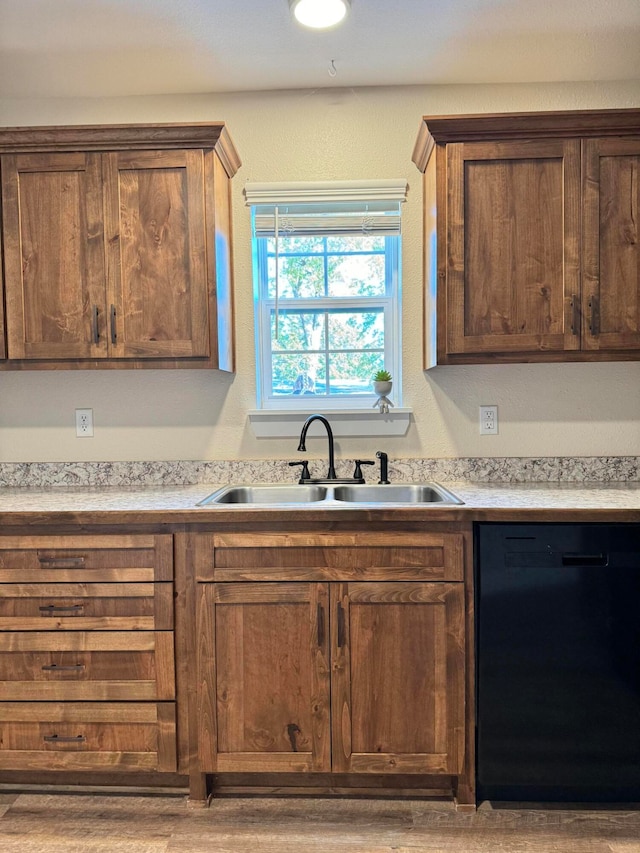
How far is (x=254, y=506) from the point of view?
74.7 inches

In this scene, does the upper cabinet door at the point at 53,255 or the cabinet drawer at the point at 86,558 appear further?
the upper cabinet door at the point at 53,255

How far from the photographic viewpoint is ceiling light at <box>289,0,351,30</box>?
6.24 feet

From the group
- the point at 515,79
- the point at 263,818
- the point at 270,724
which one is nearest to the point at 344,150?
the point at 515,79

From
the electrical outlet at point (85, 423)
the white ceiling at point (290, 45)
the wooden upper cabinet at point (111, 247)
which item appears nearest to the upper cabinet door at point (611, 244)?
the white ceiling at point (290, 45)

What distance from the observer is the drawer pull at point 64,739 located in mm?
1899

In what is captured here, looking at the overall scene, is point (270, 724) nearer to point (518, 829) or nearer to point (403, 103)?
point (518, 829)

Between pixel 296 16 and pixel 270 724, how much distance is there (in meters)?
2.30

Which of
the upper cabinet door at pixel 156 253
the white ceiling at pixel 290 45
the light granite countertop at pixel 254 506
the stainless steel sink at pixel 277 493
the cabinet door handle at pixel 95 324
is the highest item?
the white ceiling at pixel 290 45

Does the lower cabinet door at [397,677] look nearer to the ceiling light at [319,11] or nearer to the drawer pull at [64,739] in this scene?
the drawer pull at [64,739]

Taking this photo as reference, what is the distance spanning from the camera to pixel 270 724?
6.15 ft

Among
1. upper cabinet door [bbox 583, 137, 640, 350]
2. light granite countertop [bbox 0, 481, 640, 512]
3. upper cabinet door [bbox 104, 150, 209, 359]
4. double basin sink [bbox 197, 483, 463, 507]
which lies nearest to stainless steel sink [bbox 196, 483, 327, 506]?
double basin sink [bbox 197, 483, 463, 507]

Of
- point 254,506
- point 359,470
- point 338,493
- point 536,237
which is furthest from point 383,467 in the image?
point 536,237

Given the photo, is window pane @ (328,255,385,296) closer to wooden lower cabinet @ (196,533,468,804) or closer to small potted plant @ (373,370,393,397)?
small potted plant @ (373,370,393,397)

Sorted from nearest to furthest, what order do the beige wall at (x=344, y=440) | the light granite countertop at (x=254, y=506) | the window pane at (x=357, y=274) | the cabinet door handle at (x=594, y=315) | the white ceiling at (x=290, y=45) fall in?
the light granite countertop at (x=254, y=506)
the white ceiling at (x=290, y=45)
the cabinet door handle at (x=594, y=315)
the beige wall at (x=344, y=440)
the window pane at (x=357, y=274)
